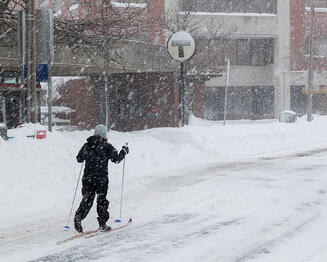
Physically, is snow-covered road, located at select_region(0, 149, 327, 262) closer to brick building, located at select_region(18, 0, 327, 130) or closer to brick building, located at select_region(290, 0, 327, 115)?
brick building, located at select_region(18, 0, 327, 130)

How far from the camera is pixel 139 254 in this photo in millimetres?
6598

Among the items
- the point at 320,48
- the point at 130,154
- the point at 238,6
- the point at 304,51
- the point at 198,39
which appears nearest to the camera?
the point at 130,154

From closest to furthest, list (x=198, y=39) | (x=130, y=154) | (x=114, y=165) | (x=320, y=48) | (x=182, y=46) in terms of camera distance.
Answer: (x=114, y=165) → (x=130, y=154) → (x=182, y=46) → (x=198, y=39) → (x=320, y=48)

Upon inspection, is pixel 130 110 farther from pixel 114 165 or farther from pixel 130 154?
pixel 114 165

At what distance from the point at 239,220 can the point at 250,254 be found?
196 cm

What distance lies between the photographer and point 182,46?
1844 cm

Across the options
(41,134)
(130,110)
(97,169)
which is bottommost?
(130,110)

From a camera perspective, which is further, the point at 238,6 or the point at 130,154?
the point at 238,6

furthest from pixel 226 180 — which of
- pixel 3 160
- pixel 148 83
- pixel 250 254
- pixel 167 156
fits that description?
pixel 148 83

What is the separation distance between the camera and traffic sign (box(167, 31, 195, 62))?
18453 millimetres

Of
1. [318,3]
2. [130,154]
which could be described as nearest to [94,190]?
[130,154]

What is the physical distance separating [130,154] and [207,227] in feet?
25.1

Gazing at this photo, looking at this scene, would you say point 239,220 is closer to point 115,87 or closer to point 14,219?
point 14,219

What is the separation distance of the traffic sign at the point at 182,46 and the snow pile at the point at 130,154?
2618mm
